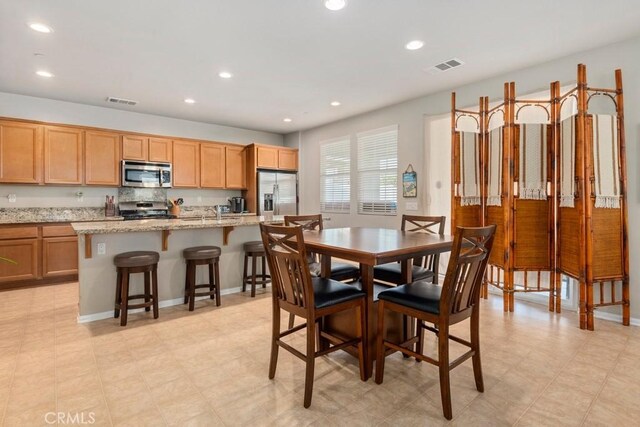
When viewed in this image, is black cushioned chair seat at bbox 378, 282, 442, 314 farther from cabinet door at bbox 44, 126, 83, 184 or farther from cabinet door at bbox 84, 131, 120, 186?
cabinet door at bbox 44, 126, 83, 184

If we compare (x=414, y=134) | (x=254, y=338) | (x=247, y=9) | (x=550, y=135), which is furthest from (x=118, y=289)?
(x=550, y=135)

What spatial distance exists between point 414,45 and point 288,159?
4089 mm

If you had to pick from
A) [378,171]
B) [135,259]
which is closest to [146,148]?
[135,259]

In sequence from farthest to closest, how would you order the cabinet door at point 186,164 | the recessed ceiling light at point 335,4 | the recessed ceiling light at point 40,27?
1. the cabinet door at point 186,164
2. the recessed ceiling light at point 40,27
3. the recessed ceiling light at point 335,4

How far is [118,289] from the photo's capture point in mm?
3289

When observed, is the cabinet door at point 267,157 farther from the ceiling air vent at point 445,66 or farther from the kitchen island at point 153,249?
the ceiling air vent at point 445,66

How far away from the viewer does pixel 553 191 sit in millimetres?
3504

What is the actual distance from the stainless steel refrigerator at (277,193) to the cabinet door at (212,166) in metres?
0.74

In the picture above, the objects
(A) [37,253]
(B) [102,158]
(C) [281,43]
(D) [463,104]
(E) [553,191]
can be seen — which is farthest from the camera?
(B) [102,158]

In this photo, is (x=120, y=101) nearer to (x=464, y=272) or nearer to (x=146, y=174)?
(x=146, y=174)

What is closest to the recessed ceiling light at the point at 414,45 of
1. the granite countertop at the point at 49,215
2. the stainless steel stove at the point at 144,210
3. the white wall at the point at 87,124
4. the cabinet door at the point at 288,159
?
the cabinet door at the point at 288,159

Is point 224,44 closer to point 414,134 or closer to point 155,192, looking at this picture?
point 414,134

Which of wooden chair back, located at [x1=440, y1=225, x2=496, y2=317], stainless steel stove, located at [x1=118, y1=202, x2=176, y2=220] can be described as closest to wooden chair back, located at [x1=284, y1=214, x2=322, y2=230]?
wooden chair back, located at [x1=440, y1=225, x2=496, y2=317]

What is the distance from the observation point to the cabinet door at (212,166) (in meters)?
6.25
